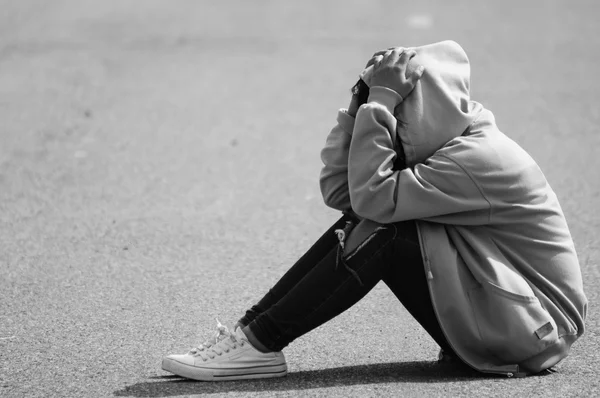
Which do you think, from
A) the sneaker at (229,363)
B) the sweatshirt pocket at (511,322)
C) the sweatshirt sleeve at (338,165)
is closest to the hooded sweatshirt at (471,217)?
the sweatshirt pocket at (511,322)

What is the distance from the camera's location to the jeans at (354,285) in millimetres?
3680

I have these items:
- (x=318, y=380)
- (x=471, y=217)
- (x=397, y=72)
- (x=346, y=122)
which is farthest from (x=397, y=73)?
(x=318, y=380)

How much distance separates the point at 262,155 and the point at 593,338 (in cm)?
Result: 432

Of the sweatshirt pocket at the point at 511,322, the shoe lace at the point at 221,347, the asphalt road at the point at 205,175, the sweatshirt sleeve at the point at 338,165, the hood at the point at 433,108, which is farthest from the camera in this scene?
the asphalt road at the point at 205,175

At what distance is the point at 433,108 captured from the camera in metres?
3.76

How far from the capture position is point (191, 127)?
909 cm

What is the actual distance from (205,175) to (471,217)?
4.16 m

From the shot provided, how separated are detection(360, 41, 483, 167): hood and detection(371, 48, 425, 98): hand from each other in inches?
0.9

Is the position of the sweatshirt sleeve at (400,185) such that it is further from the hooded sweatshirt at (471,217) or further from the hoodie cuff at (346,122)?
the hoodie cuff at (346,122)

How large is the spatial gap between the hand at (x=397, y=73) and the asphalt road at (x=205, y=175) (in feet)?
3.37

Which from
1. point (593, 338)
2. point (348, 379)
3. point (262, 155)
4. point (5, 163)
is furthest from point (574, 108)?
point (348, 379)

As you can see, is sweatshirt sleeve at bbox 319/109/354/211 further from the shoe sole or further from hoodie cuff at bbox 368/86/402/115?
the shoe sole

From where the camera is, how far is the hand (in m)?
3.78

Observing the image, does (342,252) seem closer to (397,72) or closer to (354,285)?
(354,285)
